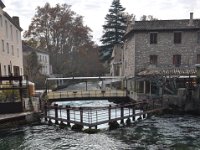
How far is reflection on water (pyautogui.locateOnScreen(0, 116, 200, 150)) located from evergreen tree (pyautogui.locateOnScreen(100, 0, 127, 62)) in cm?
4460

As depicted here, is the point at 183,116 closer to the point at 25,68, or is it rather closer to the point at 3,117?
the point at 3,117

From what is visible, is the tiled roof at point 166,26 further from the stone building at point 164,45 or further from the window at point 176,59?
the window at point 176,59

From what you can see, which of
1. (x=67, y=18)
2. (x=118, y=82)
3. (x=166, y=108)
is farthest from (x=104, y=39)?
(x=166, y=108)

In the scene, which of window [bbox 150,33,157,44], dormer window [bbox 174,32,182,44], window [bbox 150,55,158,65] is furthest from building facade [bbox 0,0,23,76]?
dormer window [bbox 174,32,182,44]

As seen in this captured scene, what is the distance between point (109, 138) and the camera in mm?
18031

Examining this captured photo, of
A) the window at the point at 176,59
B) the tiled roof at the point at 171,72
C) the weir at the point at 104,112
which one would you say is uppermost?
the window at the point at 176,59

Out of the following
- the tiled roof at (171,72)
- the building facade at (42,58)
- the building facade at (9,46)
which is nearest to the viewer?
the building facade at (9,46)

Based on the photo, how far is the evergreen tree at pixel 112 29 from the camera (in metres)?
65.2

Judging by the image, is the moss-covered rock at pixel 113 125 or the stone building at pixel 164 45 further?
the stone building at pixel 164 45

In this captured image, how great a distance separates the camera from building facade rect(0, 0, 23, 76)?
Answer: 30453 mm

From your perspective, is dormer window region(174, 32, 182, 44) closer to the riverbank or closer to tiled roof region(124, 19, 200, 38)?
tiled roof region(124, 19, 200, 38)

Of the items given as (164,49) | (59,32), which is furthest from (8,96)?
(59,32)

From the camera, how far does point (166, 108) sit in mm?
27734

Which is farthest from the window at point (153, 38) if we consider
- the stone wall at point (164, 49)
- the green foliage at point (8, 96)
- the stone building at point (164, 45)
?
the green foliage at point (8, 96)
